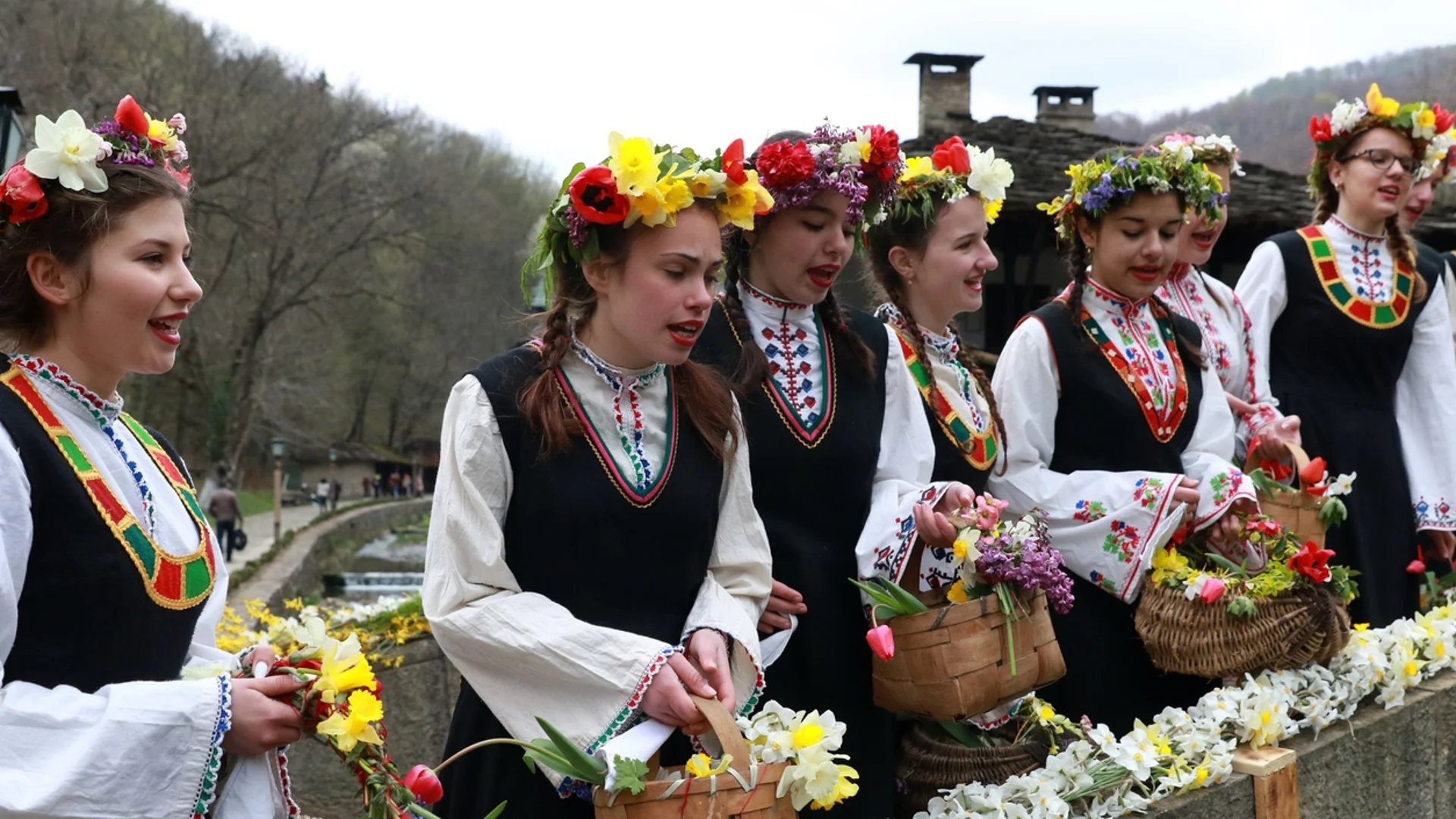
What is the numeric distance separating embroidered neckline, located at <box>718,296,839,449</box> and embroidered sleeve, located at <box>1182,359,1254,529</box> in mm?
1049

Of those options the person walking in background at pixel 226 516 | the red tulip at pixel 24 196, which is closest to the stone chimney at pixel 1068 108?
the person walking in background at pixel 226 516

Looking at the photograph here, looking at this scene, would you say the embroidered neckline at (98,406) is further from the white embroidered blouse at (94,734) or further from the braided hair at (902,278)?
the braided hair at (902,278)

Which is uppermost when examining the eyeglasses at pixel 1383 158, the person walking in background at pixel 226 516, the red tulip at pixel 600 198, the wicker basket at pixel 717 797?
the eyeglasses at pixel 1383 158

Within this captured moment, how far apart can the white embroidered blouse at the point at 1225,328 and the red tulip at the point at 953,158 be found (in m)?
1.14

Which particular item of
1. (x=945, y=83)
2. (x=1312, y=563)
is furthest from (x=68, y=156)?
(x=945, y=83)

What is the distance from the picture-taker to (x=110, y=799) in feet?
6.93

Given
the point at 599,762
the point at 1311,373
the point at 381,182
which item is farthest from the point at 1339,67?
the point at 599,762

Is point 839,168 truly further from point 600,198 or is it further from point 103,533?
point 103,533

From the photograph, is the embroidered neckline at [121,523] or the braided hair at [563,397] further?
the braided hair at [563,397]

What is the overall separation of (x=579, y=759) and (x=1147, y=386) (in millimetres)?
2179

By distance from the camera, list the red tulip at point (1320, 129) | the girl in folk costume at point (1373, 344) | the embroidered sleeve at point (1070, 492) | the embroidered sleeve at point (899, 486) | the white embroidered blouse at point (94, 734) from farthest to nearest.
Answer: the red tulip at point (1320, 129) → the girl in folk costume at point (1373, 344) → the embroidered sleeve at point (1070, 492) → the embroidered sleeve at point (899, 486) → the white embroidered blouse at point (94, 734)

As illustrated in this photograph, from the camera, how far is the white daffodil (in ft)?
7.51

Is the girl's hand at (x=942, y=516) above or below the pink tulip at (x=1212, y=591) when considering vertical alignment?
above

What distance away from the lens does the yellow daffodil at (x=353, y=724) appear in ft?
7.25
